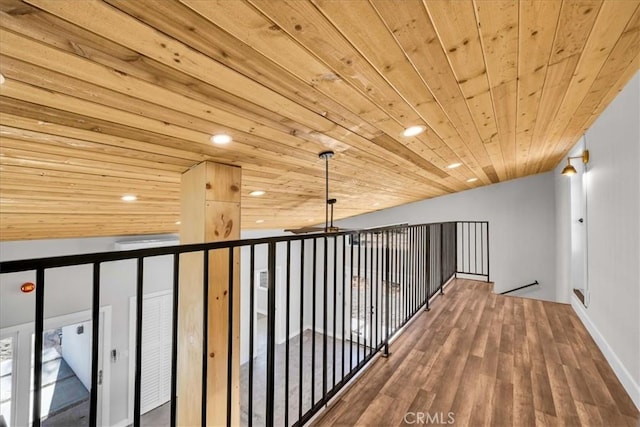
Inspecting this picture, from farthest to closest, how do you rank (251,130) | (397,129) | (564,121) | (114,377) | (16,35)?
(114,377) < (564,121) < (397,129) < (251,130) < (16,35)

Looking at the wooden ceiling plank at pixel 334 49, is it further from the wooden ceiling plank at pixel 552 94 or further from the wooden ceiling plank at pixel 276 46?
the wooden ceiling plank at pixel 552 94

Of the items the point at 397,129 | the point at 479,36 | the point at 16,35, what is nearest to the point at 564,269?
the point at 397,129

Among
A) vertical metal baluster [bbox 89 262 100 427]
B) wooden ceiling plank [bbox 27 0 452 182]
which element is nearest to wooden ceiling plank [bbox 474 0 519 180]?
wooden ceiling plank [bbox 27 0 452 182]

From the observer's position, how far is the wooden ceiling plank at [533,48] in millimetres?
1133

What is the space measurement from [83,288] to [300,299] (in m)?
4.22

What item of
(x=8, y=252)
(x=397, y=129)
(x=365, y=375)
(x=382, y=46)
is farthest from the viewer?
(x=8, y=252)

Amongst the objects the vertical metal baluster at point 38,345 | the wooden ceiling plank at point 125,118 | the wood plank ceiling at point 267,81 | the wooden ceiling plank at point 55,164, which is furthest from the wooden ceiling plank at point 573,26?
the wooden ceiling plank at point 55,164

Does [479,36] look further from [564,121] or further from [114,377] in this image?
[114,377]

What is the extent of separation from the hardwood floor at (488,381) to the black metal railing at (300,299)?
0.56ft

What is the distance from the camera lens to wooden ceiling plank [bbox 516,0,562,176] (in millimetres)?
1133

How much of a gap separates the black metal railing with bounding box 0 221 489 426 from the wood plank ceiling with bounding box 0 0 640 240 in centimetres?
77

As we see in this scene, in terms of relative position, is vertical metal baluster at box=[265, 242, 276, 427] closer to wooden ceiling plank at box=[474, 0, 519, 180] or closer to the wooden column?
the wooden column

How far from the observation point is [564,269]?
4742 mm

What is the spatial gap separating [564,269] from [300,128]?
211 inches
